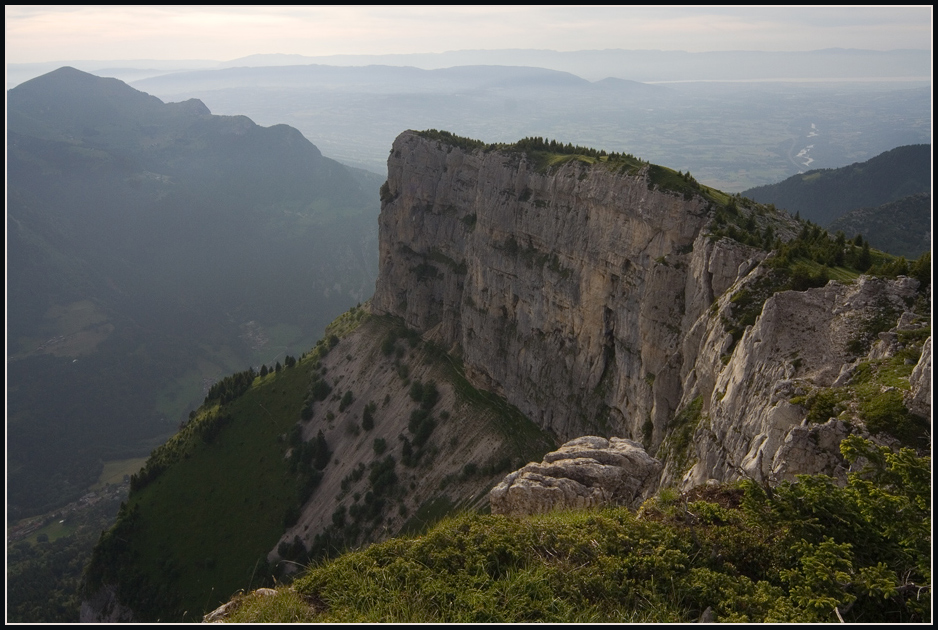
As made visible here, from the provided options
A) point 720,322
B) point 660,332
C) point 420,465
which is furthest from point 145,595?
point 720,322

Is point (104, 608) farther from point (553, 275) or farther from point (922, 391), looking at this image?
point (922, 391)

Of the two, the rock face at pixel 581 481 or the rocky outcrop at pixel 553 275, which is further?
the rocky outcrop at pixel 553 275

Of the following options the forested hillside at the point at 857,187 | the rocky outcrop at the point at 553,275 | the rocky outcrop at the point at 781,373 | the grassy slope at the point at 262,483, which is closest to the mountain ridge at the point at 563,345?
the rocky outcrop at the point at 781,373

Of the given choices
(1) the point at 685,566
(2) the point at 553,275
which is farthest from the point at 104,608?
(1) the point at 685,566

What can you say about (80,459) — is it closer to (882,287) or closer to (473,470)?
(473,470)

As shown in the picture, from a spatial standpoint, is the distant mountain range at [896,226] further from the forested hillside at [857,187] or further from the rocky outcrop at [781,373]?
the rocky outcrop at [781,373]

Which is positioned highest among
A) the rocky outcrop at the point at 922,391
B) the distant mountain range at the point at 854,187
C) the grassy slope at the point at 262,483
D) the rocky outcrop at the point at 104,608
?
the distant mountain range at the point at 854,187

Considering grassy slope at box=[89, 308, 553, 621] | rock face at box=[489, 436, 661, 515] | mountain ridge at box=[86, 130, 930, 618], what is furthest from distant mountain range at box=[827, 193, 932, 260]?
rock face at box=[489, 436, 661, 515]
